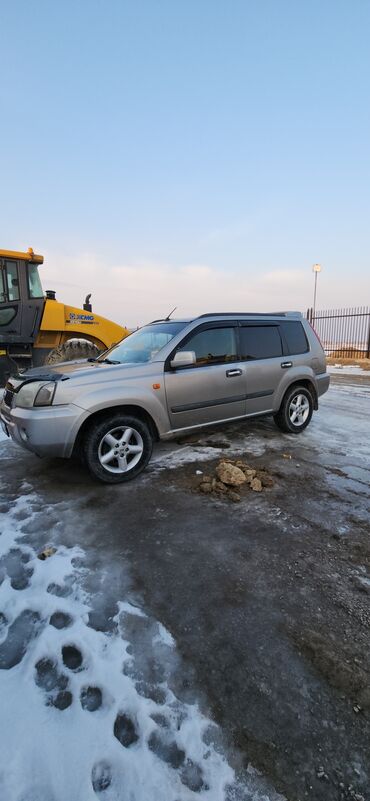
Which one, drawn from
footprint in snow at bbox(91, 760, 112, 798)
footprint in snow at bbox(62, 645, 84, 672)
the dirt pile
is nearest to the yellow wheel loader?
the dirt pile

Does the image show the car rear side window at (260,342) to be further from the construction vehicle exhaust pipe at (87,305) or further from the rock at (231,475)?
the construction vehicle exhaust pipe at (87,305)

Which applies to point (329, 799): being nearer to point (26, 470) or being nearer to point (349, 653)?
point (349, 653)

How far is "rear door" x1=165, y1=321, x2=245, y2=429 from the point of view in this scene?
4.05 metres

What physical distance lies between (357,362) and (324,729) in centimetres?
1838

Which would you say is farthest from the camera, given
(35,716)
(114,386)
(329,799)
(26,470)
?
(26,470)

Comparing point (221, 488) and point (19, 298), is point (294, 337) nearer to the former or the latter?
point (221, 488)

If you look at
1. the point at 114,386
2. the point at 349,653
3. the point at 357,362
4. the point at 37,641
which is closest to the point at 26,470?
the point at 114,386

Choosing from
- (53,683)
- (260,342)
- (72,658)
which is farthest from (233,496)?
(260,342)

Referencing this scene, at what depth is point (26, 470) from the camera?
13.6 ft

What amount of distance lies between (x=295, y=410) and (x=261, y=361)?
3.58ft

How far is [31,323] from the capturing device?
877cm

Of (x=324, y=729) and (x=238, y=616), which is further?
(x=238, y=616)

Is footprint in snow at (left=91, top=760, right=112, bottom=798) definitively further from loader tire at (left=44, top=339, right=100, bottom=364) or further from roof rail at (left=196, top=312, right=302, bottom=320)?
loader tire at (left=44, top=339, right=100, bottom=364)

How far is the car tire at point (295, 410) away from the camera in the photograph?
17.2 ft
